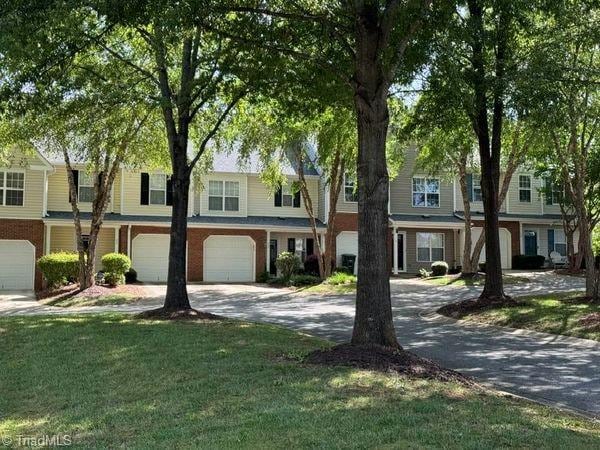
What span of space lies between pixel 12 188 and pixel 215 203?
9685mm

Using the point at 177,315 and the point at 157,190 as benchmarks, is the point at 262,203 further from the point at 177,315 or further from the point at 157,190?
the point at 177,315

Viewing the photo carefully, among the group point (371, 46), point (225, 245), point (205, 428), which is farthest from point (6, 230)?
point (205, 428)

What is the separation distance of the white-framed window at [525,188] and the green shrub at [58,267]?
2602 cm

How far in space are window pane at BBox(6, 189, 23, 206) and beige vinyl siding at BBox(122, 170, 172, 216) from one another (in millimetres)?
4820

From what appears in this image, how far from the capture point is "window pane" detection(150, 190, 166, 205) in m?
31.2

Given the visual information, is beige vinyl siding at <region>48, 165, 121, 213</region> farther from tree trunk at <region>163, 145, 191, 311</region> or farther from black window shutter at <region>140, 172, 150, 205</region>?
tree trunk at <region>163, 145, 191, 311</region>

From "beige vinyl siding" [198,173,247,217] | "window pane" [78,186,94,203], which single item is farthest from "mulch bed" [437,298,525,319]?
"window pane" [78,186,94,203]

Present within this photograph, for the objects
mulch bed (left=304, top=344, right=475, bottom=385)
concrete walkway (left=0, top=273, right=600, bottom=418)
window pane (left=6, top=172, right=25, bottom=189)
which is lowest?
concrete walkway (left=0, top=273, right=600, bottom=418)

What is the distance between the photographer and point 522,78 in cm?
1326

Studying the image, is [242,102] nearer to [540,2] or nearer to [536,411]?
[540,2]

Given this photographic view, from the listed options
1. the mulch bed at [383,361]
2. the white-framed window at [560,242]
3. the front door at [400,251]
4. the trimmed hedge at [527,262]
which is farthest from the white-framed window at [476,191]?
the mulch bed at [383,361]

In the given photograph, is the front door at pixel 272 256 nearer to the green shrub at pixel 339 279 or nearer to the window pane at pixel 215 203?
the window pane at pixel 215 203

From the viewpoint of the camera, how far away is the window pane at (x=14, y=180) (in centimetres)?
2762

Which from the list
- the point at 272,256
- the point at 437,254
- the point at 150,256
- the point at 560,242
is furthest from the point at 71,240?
the point at 560,242
